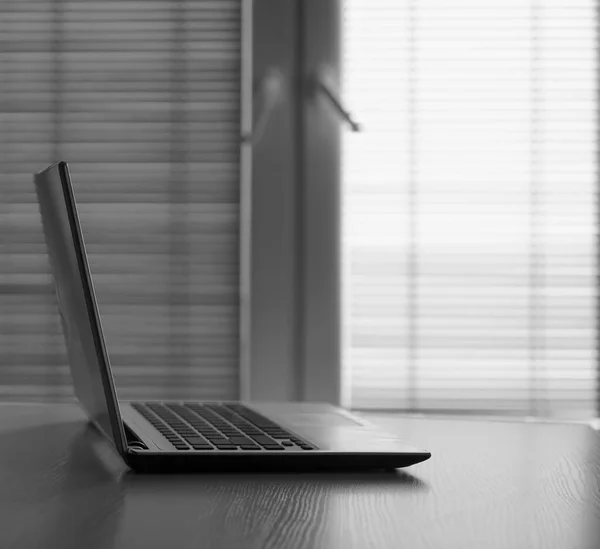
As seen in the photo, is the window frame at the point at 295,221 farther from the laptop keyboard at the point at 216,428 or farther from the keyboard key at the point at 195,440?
the keyboard key at the point at 195,440

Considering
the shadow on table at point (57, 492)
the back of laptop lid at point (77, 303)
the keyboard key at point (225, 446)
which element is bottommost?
the shadow on table at point (57, 492)

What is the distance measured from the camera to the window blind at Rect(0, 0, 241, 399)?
1964 millimetres

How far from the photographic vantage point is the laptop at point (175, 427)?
0.61 m

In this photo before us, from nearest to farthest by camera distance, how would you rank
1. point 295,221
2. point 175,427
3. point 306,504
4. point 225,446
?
point 306,504 < point 225,446 < point 175,427 < point 295,221

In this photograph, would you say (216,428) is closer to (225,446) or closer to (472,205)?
(225,446)

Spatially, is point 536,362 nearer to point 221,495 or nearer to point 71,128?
point 71,128

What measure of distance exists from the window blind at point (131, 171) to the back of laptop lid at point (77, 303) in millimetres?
1011

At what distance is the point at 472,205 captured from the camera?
6.36 ft

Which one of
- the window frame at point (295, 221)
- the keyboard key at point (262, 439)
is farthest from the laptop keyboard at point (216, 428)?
the window frame at point (295, 221)

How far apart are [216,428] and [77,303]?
0.14m

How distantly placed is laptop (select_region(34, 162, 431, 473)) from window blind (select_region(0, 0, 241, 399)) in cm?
107

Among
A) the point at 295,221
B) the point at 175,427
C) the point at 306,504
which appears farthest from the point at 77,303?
the point at 295,221

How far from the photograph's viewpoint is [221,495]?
1.81 feet

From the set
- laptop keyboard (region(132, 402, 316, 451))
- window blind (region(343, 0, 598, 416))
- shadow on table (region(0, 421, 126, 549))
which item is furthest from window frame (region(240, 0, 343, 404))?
shadow on table (region(0, 421, 126, 549))
